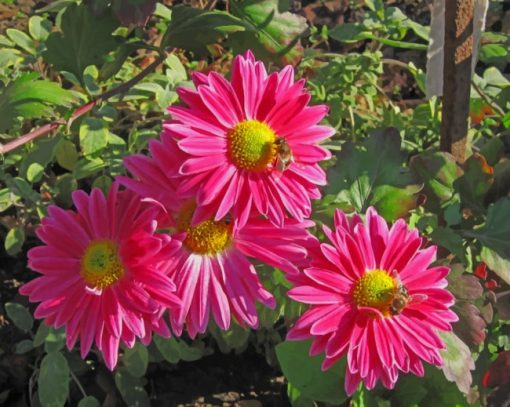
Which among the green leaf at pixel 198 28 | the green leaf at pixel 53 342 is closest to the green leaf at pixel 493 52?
the green leaf at pixel 198 28

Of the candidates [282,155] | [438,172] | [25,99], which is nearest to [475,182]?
[438,172]

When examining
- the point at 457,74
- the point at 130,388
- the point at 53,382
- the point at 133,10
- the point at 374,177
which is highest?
the point at 133,10

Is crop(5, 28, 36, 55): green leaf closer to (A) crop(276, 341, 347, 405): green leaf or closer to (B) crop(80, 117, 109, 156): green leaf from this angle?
(B) crop(80, 117, 109, 156): green leaf

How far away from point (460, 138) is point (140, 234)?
2.14 ft

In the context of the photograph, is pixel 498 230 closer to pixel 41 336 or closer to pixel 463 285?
pixel 463 285

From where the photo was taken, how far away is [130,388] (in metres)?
1.49

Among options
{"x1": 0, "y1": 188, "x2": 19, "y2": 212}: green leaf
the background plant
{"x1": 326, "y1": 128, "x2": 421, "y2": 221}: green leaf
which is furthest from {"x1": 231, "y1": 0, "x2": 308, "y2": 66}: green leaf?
{"x1": 0, "y1": 188, "x2": 19, "y2": 212}: green leaf

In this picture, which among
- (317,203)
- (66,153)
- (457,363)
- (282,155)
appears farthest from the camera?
(66,153)

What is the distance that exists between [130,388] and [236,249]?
577 millimetres

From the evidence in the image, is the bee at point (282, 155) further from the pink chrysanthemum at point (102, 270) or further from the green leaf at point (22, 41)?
the green leaf at point (22, 41)

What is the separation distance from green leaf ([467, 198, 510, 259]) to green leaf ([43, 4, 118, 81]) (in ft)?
2.13

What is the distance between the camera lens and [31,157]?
4.59 feet

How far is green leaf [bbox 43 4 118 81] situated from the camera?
Result: 129 centimetres

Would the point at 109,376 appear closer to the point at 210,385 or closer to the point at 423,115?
the point at 210,385
